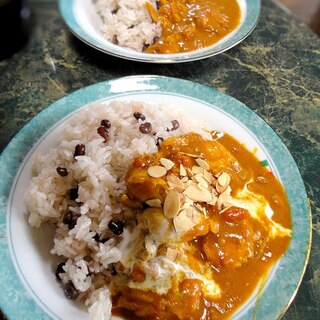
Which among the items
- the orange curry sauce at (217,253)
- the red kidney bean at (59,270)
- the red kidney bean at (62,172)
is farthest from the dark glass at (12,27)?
the red kidney bean at (59,270)

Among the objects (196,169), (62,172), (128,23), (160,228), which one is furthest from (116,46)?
(160,228)

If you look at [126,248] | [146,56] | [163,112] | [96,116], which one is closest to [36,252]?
[126,248]

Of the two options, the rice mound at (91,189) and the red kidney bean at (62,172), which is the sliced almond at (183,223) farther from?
the red kidney bean at (62,172)

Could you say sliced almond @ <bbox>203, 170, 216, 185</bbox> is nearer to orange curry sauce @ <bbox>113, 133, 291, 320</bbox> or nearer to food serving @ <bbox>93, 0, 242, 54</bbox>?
orange curry sauce @ <bbox>113, 133, 291, 320</bbox>

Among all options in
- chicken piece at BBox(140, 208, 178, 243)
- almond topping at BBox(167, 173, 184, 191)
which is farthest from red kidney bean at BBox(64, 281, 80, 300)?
almond topping at BBox(167, 173, 184, 191)

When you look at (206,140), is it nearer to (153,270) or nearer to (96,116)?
(96,116)

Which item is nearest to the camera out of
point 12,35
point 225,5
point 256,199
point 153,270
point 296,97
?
point 153,270

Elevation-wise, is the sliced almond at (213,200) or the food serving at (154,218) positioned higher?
the sliced almond at (213,200)
